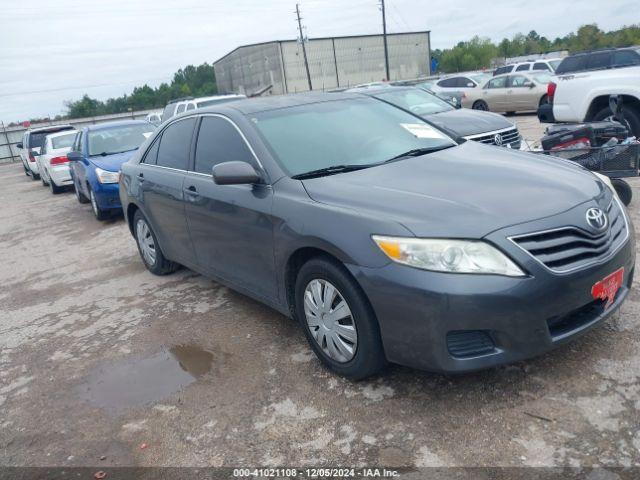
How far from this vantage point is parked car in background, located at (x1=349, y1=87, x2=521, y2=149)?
8.16 m

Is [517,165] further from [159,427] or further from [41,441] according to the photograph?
[41,441]

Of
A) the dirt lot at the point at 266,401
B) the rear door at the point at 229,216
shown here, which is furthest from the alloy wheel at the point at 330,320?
the rear door at the point at 229,216

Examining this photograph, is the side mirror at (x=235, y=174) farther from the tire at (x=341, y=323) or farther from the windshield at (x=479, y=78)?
the windshield at (x=479, y=78)

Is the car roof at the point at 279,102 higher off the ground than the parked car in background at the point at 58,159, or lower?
higher

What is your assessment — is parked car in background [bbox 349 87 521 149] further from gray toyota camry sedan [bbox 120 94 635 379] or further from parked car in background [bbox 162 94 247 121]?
parked car in background [bbox 162 94 247 121]

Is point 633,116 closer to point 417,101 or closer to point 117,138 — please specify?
point 417,101

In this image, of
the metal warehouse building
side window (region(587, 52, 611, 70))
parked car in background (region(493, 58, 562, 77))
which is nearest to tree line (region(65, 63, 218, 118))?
the metal warehouse building

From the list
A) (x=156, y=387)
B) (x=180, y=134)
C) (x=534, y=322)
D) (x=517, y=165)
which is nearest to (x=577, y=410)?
(x=534, y=322)

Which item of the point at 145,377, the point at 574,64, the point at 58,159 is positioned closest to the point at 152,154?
the point at 145,377

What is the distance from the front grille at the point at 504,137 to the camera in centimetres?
812

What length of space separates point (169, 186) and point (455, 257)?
2979 mm

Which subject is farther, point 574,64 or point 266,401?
point 574,64

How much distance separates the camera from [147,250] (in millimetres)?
6023

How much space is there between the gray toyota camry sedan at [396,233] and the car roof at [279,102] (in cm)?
2
